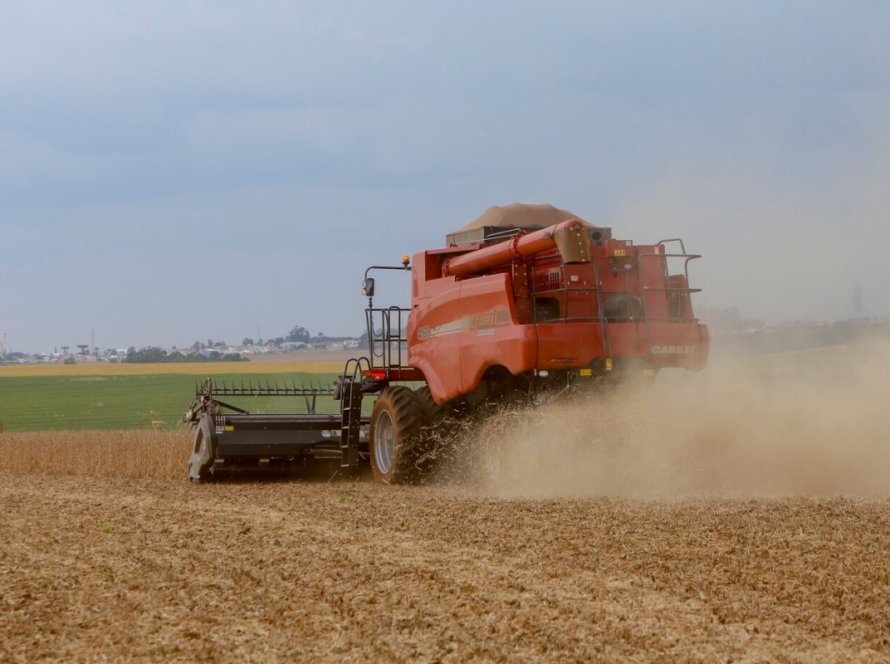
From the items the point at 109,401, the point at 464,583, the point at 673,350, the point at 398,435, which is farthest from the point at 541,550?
the point at 109,401

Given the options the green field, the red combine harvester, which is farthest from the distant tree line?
the red combine harvester

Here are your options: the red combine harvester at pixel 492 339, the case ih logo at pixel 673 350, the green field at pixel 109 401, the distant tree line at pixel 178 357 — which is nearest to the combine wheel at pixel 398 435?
the red combine harvester at pixel 492 339

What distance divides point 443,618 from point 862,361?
815 centimetres

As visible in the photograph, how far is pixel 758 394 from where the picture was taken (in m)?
11.3

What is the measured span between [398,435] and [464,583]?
20.1 ft

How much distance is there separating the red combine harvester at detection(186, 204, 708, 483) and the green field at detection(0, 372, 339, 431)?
13.4 meters

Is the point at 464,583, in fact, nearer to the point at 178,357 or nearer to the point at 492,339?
the point at 492,339

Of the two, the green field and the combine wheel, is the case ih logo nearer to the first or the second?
the combine wheel

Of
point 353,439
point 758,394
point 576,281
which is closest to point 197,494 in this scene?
point 353,439

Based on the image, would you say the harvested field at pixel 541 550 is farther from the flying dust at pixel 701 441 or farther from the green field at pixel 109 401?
the green field at pixel 109 401

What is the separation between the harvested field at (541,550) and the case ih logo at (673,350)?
1.27 feet

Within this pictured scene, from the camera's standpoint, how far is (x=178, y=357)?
89812mm

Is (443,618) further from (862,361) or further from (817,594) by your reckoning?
(862,361)

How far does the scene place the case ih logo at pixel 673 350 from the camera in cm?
1091
